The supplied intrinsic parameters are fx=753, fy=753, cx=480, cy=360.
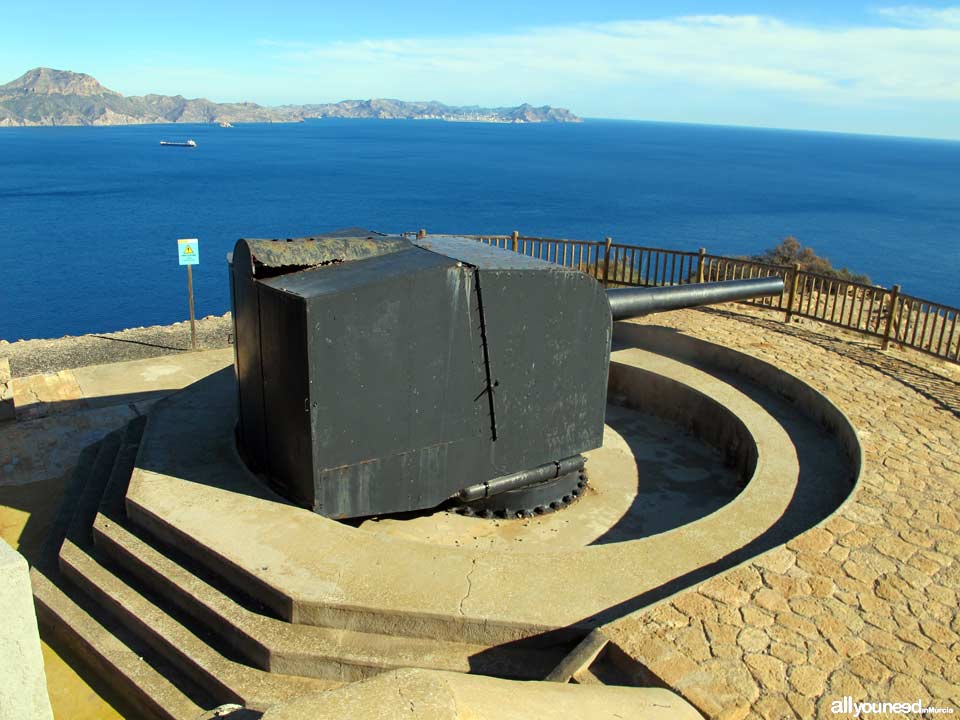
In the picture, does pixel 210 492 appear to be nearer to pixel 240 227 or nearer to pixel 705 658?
pixel 705 658

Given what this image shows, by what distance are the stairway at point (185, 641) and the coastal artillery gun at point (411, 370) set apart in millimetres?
1042

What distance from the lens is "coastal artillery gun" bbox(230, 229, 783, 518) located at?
17.4 ft

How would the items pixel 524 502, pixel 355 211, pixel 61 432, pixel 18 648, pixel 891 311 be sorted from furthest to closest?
pixel 355 211 < pixel 891 311 < pixel 61 432 < pixel 524 502 < pixel 18 648

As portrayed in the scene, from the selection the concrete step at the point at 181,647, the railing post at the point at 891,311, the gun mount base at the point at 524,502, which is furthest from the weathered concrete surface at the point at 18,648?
the railing post at the point at 891,311

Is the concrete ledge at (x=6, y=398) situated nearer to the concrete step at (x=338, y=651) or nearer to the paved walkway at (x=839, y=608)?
the paved walkway at (x=839, y=608)

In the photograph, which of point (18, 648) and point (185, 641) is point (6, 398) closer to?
Answer: point (185, 641)

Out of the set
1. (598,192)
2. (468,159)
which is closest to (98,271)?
(598,192)

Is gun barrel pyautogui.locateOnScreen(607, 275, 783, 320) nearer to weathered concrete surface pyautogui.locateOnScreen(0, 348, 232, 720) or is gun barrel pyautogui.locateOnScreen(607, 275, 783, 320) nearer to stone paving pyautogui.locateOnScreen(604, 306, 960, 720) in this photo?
stone paving pyautogui.locateOnScreen(604, 306, 960, 720)

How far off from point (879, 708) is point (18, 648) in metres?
3.99

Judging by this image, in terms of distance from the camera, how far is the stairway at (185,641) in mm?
4414

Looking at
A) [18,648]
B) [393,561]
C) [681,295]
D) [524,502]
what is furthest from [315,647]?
[681,295]

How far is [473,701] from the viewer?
3.35 metres

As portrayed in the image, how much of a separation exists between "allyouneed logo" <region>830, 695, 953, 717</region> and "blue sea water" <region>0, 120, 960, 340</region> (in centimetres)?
3336

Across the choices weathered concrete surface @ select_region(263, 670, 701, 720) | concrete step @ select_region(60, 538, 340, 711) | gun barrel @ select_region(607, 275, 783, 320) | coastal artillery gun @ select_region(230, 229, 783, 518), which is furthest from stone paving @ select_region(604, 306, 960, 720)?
gun barrel @ select_region(607, 275, 783, 320)
